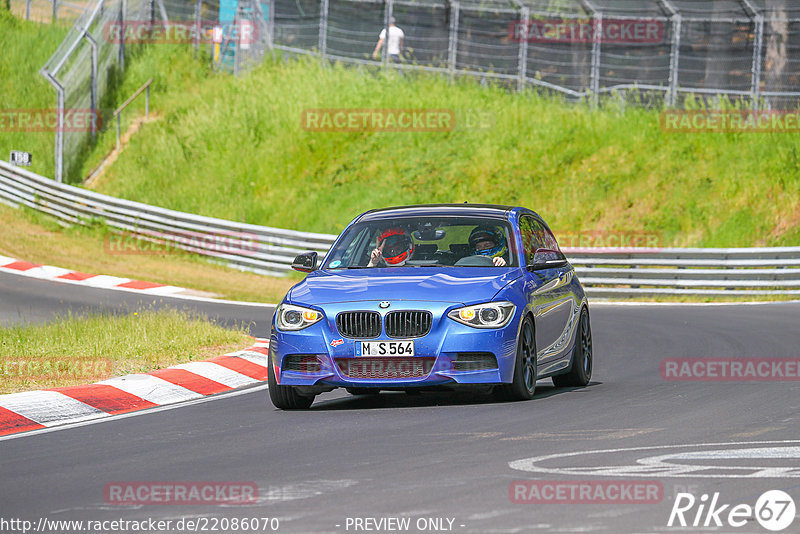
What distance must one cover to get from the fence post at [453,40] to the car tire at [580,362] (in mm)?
22154

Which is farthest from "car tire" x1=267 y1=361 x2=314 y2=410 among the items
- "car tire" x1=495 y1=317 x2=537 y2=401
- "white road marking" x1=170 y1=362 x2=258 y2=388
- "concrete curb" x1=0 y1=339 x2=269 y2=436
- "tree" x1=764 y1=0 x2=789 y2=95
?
"tree" x1=764 y1=0 x2=789 y2=95

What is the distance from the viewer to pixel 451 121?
3647 cm

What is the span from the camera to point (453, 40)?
35.1 meters

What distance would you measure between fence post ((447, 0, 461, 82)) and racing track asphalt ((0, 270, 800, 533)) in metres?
21.7

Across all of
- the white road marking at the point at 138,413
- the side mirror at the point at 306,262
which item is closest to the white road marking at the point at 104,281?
the white road marking at the point at 138,413

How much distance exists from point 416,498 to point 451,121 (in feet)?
99.4

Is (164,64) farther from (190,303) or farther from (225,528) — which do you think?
(225,528)

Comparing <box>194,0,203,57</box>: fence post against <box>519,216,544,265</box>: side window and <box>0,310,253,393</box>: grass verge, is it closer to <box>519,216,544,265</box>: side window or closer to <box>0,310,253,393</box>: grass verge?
<box>0,310,253,393</box>: grass verge

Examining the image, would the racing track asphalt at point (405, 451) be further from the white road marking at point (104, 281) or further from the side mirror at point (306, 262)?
the white road marking at point (104, 281)

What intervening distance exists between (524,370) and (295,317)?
1.83m

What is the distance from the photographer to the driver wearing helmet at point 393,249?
37.6ft

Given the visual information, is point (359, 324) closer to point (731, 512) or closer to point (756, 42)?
point (731, 512)

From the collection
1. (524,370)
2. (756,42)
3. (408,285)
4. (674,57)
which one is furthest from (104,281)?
(524,370)

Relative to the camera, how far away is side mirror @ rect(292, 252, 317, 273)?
452 inches
